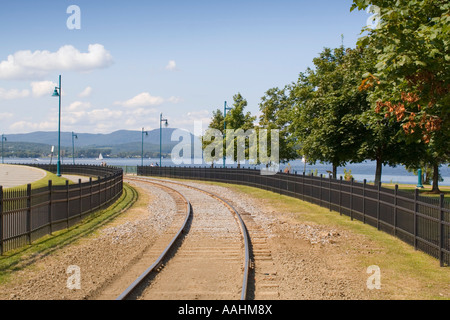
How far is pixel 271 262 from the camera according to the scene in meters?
11.1

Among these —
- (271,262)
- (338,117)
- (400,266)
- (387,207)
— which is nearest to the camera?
(400,266)

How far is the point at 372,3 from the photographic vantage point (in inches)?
493

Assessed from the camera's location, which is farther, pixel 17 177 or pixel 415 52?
pixel 17 177

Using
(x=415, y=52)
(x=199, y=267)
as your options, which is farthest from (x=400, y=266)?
(x=415, y=52)

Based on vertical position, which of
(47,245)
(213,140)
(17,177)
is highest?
(213,140)

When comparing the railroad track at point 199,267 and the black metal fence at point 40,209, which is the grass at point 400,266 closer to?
the railroad track at point 199,267

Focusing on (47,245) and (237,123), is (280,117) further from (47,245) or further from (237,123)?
(47,245)

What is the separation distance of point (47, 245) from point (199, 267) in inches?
210

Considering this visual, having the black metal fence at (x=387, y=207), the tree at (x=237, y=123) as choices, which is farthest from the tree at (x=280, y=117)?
the black metal fence at (x=387, y=207)

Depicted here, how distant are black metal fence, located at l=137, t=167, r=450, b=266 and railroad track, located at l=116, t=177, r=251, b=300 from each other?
5007 millimetres

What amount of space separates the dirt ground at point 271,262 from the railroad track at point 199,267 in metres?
0.70

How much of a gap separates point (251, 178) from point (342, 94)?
38.6 feet

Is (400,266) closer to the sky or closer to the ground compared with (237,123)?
closer to the ground

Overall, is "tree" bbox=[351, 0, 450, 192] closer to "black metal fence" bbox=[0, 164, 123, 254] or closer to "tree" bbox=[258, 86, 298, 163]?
"black metal fence" bbox=[0, 164, 123, 254]
